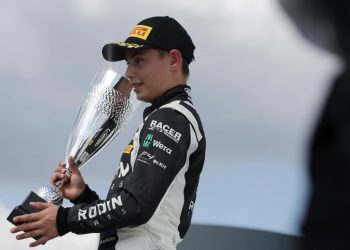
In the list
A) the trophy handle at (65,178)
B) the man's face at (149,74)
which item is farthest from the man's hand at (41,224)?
the man's face at (149,74)

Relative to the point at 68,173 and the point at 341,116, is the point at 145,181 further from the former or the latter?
the point at 341,116

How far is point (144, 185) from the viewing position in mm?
3039

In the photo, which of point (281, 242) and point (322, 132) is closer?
point (322, 132)

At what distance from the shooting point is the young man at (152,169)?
10.0ft

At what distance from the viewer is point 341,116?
331 cm

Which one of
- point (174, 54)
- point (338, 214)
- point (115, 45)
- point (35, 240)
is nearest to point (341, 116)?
point (338, 214)

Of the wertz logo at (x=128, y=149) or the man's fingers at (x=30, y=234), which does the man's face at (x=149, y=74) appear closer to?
the wertz logo at (x=128, y=149)

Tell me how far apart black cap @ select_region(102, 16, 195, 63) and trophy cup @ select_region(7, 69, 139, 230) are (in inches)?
4.1

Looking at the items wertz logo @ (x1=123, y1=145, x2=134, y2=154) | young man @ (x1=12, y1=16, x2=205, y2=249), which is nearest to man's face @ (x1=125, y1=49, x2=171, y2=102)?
young man @ (x1=12, y1=16, x2=205, y2=249)

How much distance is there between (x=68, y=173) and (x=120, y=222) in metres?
0.57

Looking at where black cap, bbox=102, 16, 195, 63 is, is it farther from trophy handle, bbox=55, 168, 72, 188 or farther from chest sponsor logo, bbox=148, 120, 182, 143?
trophy handle, bbox=55, 168, 72, 188

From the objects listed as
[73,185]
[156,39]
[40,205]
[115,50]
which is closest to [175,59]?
[156,39]

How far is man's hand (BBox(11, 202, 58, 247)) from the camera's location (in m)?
3.12

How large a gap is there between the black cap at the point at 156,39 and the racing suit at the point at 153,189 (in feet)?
0.74
